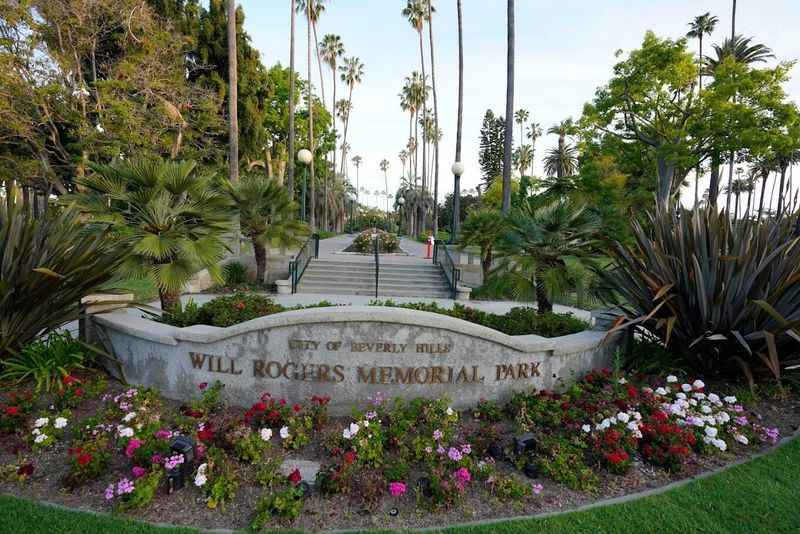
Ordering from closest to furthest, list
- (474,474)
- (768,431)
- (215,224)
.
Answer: (474,474), (768,431), (215,224)

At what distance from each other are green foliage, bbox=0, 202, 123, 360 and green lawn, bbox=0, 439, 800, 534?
2.35m

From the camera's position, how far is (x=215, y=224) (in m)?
6.67

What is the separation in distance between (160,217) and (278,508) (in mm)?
4857

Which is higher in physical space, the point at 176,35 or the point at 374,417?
the point at 176,35

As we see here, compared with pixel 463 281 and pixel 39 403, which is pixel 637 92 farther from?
pixel 39 403

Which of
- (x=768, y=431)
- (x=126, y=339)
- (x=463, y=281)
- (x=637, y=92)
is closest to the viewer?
(x=768, y=431)

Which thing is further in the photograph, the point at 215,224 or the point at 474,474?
the point at 215,224

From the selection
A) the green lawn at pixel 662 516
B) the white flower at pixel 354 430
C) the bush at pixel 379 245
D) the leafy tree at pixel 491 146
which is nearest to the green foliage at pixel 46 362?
the green lawn at pixel 662 516

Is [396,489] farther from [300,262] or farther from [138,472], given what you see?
[300,262]

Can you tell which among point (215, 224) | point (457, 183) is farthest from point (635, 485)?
point (457, 183)

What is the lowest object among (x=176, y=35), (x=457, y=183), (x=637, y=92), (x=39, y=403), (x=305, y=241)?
→ (x=39, y=403)

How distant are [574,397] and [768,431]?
71.4 inches

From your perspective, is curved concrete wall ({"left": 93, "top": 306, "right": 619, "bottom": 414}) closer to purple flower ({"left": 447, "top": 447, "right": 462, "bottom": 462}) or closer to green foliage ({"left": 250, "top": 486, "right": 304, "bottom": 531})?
purple flower ({"left": 447, "top": 447, "right": 462, "bottom": 462})

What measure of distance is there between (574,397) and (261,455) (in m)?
3.29
